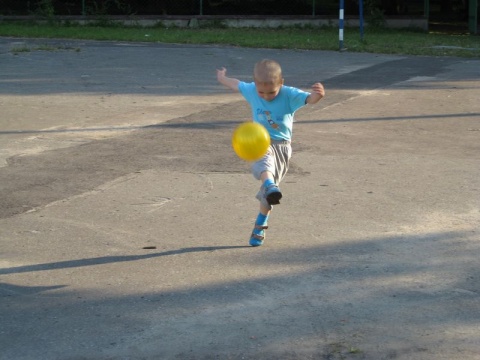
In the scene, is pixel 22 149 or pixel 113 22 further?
pixel 113 22

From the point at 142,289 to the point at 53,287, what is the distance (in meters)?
0.56

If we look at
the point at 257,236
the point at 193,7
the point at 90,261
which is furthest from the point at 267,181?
the point at 193,7

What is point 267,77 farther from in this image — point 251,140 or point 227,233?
point 227,233

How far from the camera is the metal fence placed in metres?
27.7

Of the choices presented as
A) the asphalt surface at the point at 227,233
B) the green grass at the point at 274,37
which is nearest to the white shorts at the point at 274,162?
the asphalt surface at the point at 227,233

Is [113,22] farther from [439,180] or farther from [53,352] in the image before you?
[53,352]

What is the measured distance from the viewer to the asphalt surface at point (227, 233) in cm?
493

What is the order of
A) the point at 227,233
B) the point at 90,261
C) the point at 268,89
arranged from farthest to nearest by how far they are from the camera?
the point at 227,233
the point at 268,89
the point at 90,261

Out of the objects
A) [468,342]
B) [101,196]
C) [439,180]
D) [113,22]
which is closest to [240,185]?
[101,196]

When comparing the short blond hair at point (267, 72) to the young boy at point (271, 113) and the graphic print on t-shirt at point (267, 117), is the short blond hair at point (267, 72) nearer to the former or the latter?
the young boy at point (271, 113)

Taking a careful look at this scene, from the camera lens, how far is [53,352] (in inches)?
185

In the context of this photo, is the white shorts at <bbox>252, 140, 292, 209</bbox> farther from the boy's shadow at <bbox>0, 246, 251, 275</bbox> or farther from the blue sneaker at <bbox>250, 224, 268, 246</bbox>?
the boy's shadow at <bbox>0, 246, 251, 275</bbox>

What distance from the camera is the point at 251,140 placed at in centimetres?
628

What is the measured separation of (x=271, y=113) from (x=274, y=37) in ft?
56.1
